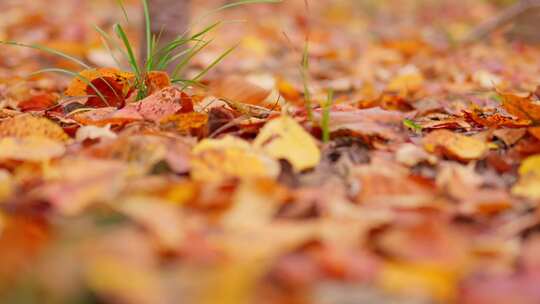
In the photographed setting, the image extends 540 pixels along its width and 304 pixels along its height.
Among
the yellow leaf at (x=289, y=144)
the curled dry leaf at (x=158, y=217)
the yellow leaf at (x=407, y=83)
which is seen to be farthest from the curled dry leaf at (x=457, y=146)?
the yellow leaf at (x=407, y=83)

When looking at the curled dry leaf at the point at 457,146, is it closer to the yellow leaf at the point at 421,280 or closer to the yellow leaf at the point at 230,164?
the yellow leaf at the point at 230,164

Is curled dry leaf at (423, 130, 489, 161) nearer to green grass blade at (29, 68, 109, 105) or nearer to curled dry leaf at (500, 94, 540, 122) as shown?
curled dry leaf at (500, 94, 540, 122)

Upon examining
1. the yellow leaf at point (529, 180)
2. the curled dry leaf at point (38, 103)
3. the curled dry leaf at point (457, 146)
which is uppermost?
the yellow leaf at point (529, 180)

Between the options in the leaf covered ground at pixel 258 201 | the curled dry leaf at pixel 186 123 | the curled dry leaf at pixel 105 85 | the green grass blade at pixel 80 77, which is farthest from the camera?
the curled dry leaf at pixel 105 85

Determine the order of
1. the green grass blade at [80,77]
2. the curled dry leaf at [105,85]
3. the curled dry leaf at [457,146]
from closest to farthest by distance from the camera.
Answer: the curled dry leaf at [457,146]
the green grass blade at [80,77]
the curled dry leaf at [105,85]

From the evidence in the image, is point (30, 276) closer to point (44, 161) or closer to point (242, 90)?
point (44, 161)

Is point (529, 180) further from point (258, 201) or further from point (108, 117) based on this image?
point (108, 117)

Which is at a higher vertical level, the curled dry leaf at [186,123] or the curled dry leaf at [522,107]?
the curled dry leaf at [186,123]

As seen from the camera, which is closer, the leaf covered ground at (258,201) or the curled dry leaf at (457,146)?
the leaf covered ground at (258,201)
